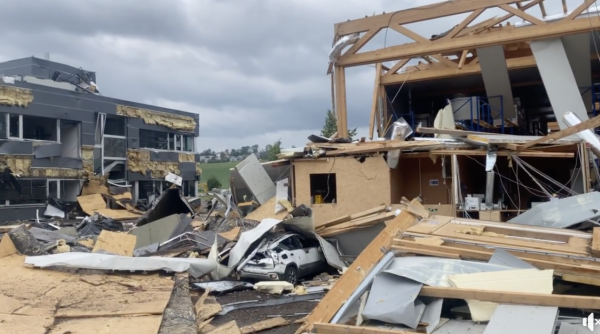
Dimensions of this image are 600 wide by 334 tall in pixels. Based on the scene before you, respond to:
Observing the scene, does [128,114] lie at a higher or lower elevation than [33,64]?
lower

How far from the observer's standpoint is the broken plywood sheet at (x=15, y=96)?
24.6m

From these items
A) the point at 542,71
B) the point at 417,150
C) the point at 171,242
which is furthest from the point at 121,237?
the point at 542,71

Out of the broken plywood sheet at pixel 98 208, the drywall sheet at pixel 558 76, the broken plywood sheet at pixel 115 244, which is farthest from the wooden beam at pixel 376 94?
the broken plywood sheet at pixel 98 208

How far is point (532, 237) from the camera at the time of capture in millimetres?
8562

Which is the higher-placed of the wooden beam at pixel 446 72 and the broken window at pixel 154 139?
the wooden beam at pixel 446 72

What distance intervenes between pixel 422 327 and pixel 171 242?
11.7 metres

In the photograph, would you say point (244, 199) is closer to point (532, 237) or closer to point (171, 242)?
point (171, 242)

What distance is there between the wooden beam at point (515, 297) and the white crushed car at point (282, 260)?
7575mm

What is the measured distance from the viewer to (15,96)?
25203mm

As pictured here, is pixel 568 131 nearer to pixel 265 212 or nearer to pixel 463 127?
pixel 463 127

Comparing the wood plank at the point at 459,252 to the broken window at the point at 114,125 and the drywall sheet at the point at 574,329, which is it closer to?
the drywall sheet at the point at 574,329

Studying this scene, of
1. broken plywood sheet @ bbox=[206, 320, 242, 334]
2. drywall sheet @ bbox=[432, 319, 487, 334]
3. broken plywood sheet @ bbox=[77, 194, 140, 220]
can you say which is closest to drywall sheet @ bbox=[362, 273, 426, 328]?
drywall sheet @ bbox=[432, 319, 487, 334]

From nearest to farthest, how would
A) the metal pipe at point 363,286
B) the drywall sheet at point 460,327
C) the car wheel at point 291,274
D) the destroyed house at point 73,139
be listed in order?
the drywall sheet at point 460,327 → the metal pipe at point 363,286 → the car wheel at point 291,274 → the destroyed house at point 73,139

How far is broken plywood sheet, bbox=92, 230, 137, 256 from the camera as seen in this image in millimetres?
14023
